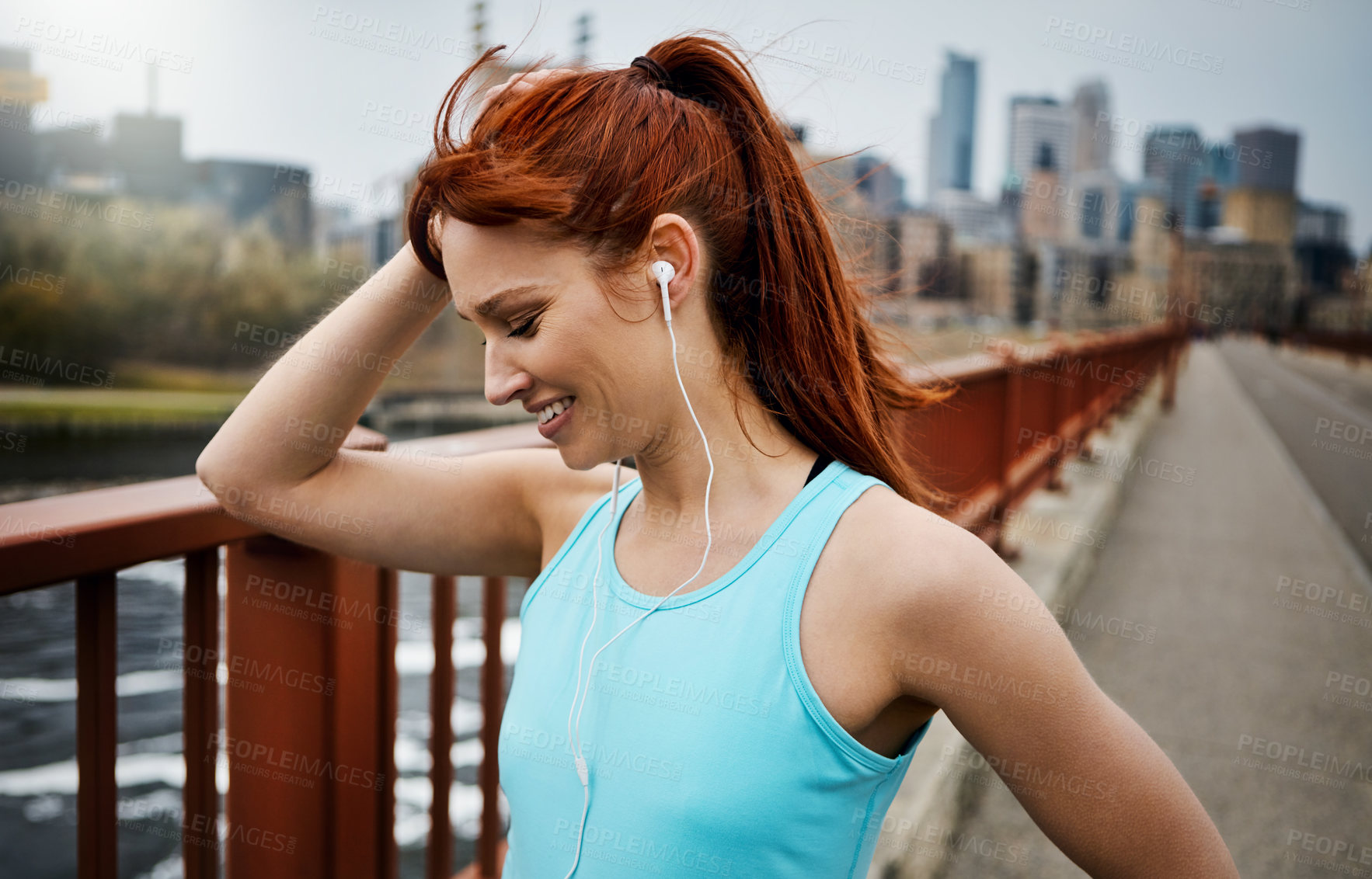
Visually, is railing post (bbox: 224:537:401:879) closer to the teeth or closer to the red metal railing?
the red metal railing

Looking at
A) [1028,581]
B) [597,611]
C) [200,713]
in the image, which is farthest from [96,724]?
[1028,581]

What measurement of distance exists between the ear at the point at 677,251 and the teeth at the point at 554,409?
0.62ft

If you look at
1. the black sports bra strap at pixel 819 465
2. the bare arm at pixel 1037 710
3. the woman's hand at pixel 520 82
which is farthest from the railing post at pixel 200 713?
the bare arm at pixel 1037 710

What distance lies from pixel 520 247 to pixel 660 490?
1.36 feet

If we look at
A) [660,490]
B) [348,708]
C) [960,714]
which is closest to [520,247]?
[660,490]

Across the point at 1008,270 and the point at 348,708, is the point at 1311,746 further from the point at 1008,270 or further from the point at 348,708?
the point at 1008,270

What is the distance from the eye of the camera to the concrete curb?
2.68m

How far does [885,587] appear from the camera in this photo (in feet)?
3.62

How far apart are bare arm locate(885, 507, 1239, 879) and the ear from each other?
0.43 m

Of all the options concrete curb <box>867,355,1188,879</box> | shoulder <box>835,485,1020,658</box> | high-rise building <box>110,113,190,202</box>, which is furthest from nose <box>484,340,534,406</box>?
high-rise building <box>110,113,190,202</box>

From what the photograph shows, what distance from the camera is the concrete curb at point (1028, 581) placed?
2682 mm

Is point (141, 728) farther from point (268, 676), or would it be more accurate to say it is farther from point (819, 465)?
point (819, 465)

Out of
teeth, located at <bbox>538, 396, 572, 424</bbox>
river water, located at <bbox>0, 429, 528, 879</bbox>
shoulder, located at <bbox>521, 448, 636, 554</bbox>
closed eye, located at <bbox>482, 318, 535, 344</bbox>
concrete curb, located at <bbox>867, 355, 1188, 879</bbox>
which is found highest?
closed eye, located at <bbox>482, 318, 535, 344</bbox>

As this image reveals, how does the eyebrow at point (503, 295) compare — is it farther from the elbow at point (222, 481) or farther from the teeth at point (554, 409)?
the elbow at point (222, 481)
